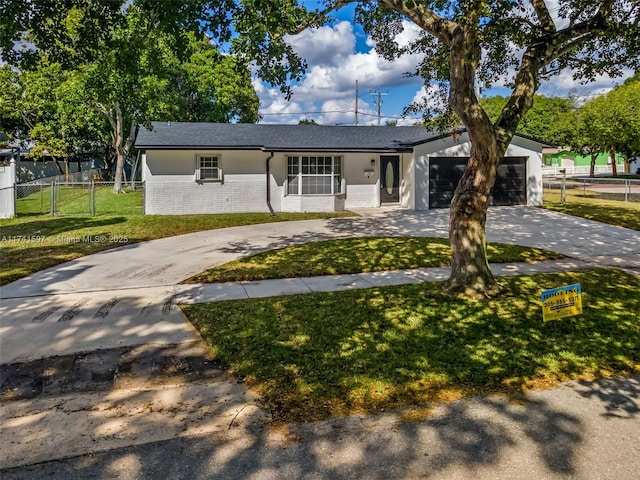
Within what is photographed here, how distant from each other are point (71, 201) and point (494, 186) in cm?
1840

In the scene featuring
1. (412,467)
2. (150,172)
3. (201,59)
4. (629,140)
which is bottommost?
(412,467)

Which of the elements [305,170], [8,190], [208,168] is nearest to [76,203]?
[8,190]

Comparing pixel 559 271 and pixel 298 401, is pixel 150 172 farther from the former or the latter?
pixel 298 401

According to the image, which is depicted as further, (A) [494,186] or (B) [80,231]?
(A) [494,186]

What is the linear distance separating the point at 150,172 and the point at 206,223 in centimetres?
406

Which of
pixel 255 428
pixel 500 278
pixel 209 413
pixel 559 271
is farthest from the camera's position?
pixel 559 271

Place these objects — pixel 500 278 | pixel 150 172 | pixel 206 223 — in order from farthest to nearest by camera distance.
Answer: pixel 150 172 → pixel 206 223 → pixel 500 278

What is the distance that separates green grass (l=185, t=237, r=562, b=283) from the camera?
8.78 m

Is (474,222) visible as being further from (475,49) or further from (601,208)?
(601,208)

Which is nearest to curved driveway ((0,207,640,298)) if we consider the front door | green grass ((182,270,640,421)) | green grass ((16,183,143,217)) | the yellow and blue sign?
the front door

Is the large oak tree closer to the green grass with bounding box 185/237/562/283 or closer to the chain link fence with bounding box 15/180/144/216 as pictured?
the green grass with bounding box 185/237/562/283

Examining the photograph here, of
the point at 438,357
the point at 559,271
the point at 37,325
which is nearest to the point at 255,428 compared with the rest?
the point at 438,357

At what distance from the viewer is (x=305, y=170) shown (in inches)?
739

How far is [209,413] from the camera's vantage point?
3926mm
